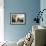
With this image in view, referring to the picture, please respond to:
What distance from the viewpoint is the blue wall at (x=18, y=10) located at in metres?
5.73

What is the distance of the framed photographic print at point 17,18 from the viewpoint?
19.0 feet

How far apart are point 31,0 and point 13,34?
1659mm

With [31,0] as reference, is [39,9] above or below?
below

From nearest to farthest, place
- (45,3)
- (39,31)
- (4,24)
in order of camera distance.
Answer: (39,31), (45,3), (4,24)

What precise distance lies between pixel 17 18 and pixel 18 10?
1.13 feet

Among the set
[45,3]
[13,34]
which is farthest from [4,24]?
[45,3]

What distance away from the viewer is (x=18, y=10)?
19.0 feet

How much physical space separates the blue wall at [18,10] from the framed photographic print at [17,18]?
130mm

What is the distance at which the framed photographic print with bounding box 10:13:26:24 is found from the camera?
19.0ft

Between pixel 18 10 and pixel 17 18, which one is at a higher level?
pixel 18 10

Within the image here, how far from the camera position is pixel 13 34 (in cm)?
579

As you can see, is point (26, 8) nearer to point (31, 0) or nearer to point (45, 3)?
point (31, 0)

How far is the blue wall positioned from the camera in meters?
5.73

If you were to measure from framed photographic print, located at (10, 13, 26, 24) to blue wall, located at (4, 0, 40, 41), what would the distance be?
0.42 feet
